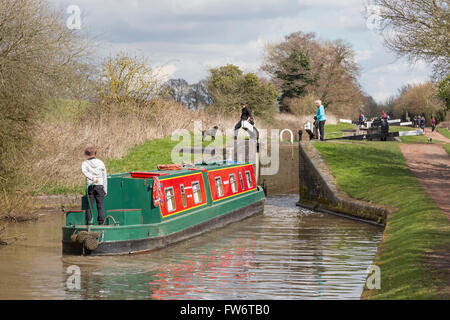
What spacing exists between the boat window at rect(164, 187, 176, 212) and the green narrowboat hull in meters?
0.25

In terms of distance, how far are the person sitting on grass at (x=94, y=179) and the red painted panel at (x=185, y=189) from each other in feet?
5.08

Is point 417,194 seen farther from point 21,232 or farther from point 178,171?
point 21,232

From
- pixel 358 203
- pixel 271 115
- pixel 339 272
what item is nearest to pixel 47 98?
pixel 358 203

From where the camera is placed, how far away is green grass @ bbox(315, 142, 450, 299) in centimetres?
703

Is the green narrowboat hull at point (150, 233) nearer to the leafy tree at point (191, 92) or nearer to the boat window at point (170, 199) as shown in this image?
the boat window at point (170, 199)

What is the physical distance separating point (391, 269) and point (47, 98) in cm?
991

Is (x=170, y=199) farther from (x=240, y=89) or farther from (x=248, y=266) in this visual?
(x=240, y=89)

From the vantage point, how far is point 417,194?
45.8ft

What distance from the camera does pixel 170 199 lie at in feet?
40.9

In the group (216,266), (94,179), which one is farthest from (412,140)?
(94,179)

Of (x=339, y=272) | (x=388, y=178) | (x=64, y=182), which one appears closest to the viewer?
(x=339, y=272)

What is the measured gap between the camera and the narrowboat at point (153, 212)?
10.6 meters

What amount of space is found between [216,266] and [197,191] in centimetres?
378

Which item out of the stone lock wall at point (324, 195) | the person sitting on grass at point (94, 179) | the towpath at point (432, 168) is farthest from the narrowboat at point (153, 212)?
the towpath at point (432, 168)
